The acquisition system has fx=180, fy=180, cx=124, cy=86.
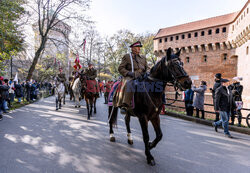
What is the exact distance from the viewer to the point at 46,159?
4074 mm

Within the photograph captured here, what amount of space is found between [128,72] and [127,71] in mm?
80

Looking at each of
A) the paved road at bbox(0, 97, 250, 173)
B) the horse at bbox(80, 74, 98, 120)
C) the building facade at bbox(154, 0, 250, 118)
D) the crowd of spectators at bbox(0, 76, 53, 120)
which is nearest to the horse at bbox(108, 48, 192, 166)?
the paved road at bbox(0, 97, 250, 173)

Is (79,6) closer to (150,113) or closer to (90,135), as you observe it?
(90,135)

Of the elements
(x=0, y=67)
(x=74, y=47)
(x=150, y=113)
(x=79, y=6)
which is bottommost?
(x=150, y=113)

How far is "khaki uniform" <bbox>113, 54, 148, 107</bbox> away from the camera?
4246mm

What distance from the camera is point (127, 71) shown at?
4.36 metres

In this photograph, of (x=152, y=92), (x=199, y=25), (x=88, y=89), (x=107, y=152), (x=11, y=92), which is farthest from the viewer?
(x=199, y=25)

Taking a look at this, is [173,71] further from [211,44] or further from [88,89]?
[211,44]

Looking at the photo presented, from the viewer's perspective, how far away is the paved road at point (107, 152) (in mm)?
3760

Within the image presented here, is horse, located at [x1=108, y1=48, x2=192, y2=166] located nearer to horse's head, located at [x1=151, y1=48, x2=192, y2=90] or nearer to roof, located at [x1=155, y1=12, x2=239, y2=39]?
horse's head, located at [x1=151, y1=48, x2=192, y2=90]

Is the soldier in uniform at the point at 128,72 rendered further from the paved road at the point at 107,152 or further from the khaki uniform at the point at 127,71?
the paved road at the point at 107,152

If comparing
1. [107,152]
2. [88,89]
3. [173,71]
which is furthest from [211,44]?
[107,152]

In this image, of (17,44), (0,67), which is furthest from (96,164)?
(17,44)

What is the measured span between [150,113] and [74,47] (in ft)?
58.9
